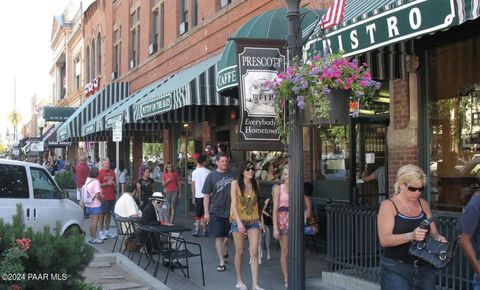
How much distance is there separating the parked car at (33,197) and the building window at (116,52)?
51.5 feet

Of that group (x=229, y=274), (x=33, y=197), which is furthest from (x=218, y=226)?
(x=33, y=197)

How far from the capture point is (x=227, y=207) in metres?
8.12

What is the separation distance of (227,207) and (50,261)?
415cm

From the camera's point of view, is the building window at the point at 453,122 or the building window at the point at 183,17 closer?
the building window at the point at 453,122

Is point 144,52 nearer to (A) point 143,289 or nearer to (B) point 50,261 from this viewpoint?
(A) point 143,289

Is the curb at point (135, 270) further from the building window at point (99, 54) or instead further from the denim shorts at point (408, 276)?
the building window at point (99, 54)

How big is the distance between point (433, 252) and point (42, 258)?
2998 mm

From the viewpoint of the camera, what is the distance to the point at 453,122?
7543 mm

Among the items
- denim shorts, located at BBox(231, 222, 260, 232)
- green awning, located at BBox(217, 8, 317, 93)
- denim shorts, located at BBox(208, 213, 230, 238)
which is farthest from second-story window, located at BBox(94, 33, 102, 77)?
denim shorts, located at BBox(231, 222, 260, 232)

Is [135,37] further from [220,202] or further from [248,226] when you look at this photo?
[248,226]

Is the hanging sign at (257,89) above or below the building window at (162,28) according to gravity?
below

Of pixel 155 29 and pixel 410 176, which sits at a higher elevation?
pixel 155 29

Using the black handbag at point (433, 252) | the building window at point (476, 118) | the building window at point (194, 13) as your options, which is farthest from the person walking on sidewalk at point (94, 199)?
the black handbag at point (433, 252)

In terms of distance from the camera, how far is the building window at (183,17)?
16.8 meters
